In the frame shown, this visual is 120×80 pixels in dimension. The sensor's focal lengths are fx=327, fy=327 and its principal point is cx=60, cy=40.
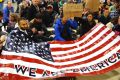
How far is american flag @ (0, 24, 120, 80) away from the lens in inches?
201

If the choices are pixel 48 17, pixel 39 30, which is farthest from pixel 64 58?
pixel 48 17

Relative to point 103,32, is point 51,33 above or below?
below

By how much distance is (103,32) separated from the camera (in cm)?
661

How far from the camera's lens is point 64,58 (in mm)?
5695

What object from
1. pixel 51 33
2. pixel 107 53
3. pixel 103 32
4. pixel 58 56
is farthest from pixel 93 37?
pixel 51 33

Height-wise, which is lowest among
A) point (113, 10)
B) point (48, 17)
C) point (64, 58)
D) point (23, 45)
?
point (113, 10)

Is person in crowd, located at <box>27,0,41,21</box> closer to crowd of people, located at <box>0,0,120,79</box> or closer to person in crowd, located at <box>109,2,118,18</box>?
crowd of people, located at <box>0,0,120,79</box>

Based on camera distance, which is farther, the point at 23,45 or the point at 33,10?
the point at 33,10

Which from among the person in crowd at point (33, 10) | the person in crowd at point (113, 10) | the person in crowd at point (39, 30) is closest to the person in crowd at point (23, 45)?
the person in crowd at point (39, 30)

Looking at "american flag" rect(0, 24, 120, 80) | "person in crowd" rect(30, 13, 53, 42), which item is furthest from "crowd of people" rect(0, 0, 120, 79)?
"american flag" rect(0, 24, 120, 80)

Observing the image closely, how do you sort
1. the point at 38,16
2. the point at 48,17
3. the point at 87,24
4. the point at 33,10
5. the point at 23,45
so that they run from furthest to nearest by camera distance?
1. the point at 48,17
2. the point at 33,10
3. the point at 38,16
4. the point at 87,24
5. the point at 23,45

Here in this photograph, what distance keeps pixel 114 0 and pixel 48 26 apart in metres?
5.11

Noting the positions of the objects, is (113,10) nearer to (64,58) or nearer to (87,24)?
(87,24)

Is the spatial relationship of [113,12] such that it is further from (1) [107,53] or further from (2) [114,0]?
(1) [107,53]
